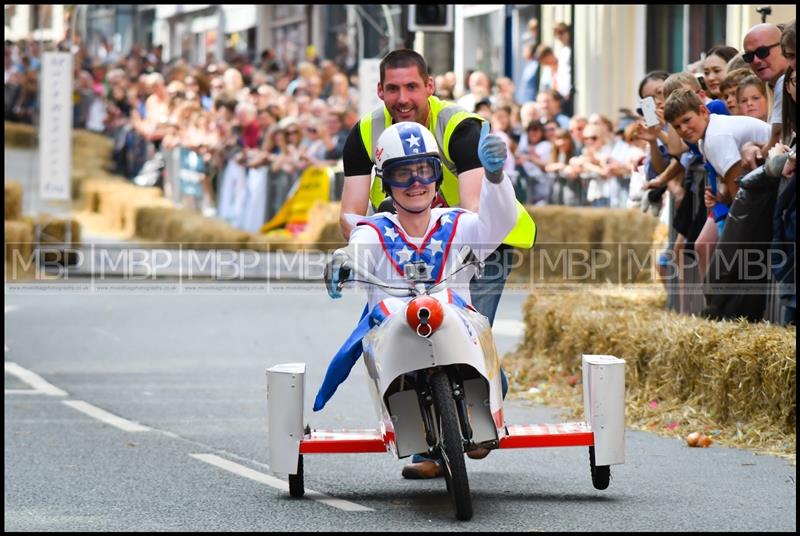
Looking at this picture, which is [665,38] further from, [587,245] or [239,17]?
[239,17]

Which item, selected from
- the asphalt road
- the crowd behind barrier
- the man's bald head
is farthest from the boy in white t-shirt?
the asphalt road

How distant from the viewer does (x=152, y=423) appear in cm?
1164

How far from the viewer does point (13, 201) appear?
27.0m

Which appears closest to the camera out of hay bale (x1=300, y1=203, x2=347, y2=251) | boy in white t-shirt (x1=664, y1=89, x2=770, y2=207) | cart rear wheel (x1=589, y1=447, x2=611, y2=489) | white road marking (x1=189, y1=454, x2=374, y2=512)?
white road marking (x1=189, y1=454, x2=374, y2=512)

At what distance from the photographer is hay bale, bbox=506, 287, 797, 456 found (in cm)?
1001

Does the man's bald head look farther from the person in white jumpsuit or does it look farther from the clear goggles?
the clear goggles

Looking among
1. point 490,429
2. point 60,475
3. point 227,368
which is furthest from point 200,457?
point 227,368

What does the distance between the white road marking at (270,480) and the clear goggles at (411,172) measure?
1.40 m

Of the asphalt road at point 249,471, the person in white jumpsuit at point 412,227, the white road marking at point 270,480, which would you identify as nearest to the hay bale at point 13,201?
the asphalt road at point 249,471

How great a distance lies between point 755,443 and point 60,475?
3.58 meters

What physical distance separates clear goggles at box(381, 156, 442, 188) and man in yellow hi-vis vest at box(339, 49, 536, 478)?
0.68 metres

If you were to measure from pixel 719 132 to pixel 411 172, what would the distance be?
4.21m

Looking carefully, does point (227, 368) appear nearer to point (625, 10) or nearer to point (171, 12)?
point (625, 10)

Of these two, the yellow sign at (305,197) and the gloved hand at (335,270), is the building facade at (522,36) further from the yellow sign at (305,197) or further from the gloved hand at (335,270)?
the gloved hand at (335,270)
